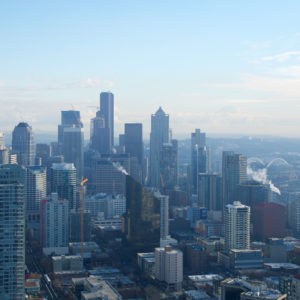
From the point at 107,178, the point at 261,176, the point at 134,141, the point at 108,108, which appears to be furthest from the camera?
the point at 108,108

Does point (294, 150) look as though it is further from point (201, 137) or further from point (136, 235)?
point (201, 137)

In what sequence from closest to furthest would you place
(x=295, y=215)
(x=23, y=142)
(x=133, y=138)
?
(x=295, y=215)
(x=23, y=142)
(x=133, y=138)

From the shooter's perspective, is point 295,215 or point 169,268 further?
point 295,215

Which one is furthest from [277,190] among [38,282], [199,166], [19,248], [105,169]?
[19,248]

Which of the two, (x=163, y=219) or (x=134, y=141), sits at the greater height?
(x=134, y=141)

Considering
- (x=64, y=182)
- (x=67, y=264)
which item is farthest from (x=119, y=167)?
(x=67, y=264)

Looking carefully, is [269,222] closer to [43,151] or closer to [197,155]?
[197,155]
